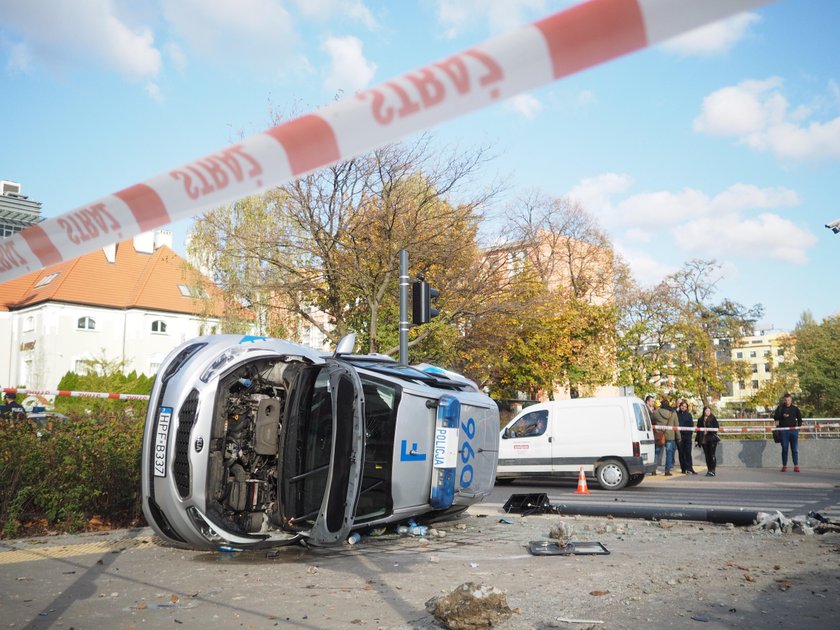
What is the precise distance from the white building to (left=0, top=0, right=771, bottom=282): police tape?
4736 centimetres

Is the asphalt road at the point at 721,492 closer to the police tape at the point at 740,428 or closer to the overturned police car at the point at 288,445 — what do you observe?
the police tape at the point at 740,428

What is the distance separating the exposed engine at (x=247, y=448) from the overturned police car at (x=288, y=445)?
0.01 meters

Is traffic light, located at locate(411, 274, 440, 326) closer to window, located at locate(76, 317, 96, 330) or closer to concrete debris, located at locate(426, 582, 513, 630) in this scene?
concrete debris, located at locate(426, 582, 513, 630)

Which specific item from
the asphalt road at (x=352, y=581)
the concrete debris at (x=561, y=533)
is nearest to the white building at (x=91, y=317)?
the asphalt road at (x=352, y=581)

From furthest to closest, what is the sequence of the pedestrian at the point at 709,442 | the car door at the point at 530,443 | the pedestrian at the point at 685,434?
the pedestrian at the point at 685,434 → the pedestrian at the point at 709,442 → the car door at the point at 530,443

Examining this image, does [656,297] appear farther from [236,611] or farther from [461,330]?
[236,611]

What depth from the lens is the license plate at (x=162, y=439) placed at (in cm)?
689

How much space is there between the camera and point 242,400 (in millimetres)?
7637

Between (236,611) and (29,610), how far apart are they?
147cm

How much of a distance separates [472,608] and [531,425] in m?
12.5

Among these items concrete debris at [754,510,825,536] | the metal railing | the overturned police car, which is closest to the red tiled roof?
the metal railing

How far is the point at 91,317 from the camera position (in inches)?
2009

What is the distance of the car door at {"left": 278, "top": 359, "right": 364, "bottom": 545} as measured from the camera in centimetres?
730

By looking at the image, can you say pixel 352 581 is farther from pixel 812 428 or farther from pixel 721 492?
pixel 812 428
